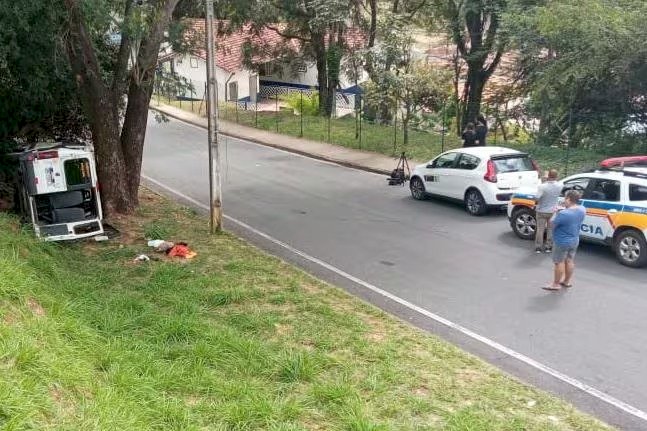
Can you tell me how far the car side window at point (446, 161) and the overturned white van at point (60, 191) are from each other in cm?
849

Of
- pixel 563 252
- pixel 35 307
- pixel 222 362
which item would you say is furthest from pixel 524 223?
pixel 35 307

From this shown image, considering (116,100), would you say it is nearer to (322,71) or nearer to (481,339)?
(481,339)

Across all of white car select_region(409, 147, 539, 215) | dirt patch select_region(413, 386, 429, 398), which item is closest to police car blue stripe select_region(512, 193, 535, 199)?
white car select_region(409, 147, 539, 215)

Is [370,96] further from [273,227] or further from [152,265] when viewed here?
[152,265]

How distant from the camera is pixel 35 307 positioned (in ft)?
24.2

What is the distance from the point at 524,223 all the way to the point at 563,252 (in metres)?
3.55

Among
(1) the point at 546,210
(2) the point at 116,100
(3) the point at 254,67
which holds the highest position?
(3) the point at 254,67

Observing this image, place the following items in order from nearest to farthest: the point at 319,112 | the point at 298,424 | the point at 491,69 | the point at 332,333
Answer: the point at 298,424, the point at 332,333, the point at 491,69, the point at 319,112

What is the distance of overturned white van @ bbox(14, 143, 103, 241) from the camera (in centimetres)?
1305

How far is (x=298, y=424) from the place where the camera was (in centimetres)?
613

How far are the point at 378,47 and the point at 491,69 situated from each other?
665 centimetres

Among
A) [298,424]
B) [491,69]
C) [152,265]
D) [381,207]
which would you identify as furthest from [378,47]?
[298,424]

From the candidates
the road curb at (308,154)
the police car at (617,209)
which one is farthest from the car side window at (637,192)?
the road curb at (308,154)

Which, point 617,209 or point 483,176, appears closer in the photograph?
point 617,209
